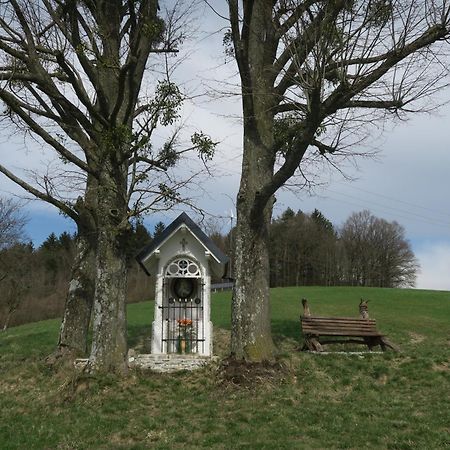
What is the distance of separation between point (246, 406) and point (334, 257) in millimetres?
63267

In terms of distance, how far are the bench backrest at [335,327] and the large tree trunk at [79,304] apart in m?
5.45

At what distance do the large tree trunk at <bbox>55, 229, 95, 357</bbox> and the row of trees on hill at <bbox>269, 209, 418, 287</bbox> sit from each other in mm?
56126

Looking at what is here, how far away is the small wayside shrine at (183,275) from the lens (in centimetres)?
1248

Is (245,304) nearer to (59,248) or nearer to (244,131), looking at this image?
(244,131)

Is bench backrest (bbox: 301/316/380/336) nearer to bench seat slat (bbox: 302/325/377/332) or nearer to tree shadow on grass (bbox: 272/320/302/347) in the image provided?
bench seat slat (bbox: 302/325/377/332)

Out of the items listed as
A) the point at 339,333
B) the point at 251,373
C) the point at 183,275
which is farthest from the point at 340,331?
the point at 183,275

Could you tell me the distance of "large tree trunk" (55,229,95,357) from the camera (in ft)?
40.3

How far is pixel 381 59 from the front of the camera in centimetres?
1000

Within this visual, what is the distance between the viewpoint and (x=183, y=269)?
12.7 meters

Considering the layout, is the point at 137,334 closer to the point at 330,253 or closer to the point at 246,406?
the point at 246,406

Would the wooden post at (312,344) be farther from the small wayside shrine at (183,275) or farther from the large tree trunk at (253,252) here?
the small wayside shrine at (183,275)

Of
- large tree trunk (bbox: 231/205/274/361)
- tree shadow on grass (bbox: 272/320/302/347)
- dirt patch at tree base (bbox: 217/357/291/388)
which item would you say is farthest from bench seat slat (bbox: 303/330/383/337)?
dirt patch at tree base (bbox: 217/357/291/388)

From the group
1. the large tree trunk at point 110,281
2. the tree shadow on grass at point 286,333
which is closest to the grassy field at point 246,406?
the large tree trunk at point 110,281

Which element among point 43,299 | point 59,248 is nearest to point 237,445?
point 43,299
